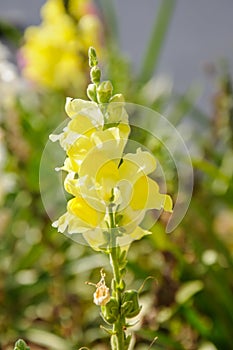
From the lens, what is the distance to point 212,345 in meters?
1.35

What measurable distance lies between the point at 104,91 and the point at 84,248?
1.19 m

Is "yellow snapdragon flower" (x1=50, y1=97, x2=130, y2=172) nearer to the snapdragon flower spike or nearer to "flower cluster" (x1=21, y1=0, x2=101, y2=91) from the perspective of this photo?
the snapdragon flower spike

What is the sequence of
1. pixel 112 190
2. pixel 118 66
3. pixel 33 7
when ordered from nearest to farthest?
pixel 112 190, pixel 118 66, pixel 33 7

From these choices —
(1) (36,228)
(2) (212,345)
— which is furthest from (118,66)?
(2) (212,345)

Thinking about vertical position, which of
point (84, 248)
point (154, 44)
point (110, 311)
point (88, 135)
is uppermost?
point (88, 135)

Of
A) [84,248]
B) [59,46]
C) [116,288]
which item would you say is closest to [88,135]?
[116,288]

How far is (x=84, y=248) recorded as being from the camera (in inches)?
72.6

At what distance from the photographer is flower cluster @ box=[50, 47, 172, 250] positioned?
26.6 inches

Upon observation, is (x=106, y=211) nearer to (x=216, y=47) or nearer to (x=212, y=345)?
(x=212, y=345)

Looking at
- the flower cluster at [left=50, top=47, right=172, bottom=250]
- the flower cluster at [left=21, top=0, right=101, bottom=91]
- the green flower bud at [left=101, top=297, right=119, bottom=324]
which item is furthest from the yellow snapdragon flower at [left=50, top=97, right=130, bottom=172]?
the flower cluster at [left=21, top=0, right=101, bottom=91]

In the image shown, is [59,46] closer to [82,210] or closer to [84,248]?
[84,248]

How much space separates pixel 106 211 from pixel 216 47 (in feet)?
12.2

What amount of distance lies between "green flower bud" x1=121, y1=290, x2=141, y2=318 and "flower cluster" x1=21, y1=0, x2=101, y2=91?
1.29 meters

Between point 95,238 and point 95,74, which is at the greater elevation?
point 95,74
